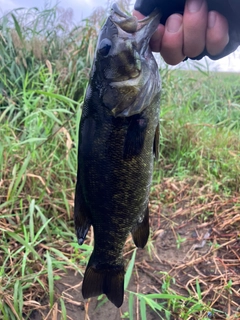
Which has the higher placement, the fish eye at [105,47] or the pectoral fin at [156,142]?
the fish eye at [105,47]

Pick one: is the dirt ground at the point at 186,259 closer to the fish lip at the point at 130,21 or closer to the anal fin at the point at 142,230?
the anal fin at the point at 142,230

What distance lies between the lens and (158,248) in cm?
250

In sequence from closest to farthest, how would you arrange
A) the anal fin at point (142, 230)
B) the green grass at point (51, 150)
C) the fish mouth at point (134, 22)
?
1. the fish mouth at point (134, 22)
2. the anal fin at point (142, 230)
3. the green grass at point (51, 150)

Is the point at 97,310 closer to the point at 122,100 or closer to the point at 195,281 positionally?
the point at 195,281

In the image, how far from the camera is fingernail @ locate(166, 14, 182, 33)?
4.25ft

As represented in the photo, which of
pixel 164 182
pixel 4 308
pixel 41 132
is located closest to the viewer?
pixel 4 308

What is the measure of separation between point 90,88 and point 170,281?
142 centimetres

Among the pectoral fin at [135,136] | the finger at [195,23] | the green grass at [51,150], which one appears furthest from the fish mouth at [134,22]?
the green grass at [51,150]

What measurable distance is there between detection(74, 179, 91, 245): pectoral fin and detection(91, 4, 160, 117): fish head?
0.35 m

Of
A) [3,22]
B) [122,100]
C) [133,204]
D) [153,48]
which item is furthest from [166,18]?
[3,22]

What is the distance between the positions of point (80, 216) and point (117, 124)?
0.39 m

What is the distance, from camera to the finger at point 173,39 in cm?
130

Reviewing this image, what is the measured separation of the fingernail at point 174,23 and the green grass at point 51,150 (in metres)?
1.16

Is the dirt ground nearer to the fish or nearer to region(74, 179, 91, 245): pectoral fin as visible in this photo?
region(74, 179, 91, 245): pectoral fin
